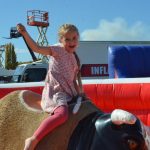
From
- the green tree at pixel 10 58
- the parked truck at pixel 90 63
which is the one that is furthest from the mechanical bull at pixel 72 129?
the green tree at pixel 10 58

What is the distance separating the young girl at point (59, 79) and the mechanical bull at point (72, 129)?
5 cm

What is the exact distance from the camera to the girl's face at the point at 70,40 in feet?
8.53

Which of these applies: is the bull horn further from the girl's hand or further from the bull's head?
the girl's hand

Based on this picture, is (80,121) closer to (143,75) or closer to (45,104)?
(45,104)

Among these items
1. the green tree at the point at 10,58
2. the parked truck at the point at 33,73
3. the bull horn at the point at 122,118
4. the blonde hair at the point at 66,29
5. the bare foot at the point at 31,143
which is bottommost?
the green tree at the point at 10,58

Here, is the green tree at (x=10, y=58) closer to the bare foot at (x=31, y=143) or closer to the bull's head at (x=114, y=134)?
the bare foot at (x=31, y=143)

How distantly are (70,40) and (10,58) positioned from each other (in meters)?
32.9

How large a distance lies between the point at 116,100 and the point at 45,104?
303 centimetres

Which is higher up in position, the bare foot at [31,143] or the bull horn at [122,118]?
the bull horn at [122,118]

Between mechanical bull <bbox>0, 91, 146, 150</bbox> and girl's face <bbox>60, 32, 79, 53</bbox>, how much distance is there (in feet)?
Result: 1.15

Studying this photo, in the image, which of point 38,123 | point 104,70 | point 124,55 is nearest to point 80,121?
point 38,123

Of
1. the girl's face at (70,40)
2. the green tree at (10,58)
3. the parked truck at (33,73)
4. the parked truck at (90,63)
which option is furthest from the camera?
the green tree at (10,58)

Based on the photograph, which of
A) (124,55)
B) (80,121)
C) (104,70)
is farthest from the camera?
(104,70)

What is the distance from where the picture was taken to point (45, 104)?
2613 millimetres
